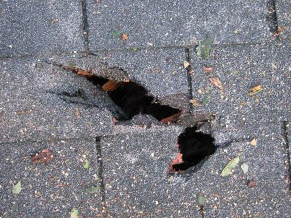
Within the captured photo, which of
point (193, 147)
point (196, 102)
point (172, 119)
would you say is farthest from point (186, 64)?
point (193, 147)

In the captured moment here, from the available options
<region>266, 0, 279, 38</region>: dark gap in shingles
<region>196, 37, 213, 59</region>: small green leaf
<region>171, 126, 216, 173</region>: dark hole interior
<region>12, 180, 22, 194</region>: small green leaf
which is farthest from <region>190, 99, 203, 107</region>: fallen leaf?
<region>12, 180, 22, 194</region>: small green leaf

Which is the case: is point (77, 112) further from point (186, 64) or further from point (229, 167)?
point (229, 167)

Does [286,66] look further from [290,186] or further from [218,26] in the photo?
[290,186]

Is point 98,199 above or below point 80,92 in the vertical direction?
below

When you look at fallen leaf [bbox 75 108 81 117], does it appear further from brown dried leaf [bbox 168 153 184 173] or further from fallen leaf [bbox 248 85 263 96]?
fallen leaf [bbox 248 85 263 96]

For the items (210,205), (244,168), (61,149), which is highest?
(61,149)

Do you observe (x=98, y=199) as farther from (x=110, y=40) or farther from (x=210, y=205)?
(x=110, y=40)

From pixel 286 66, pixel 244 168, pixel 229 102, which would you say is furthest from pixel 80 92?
pixel 286 66
